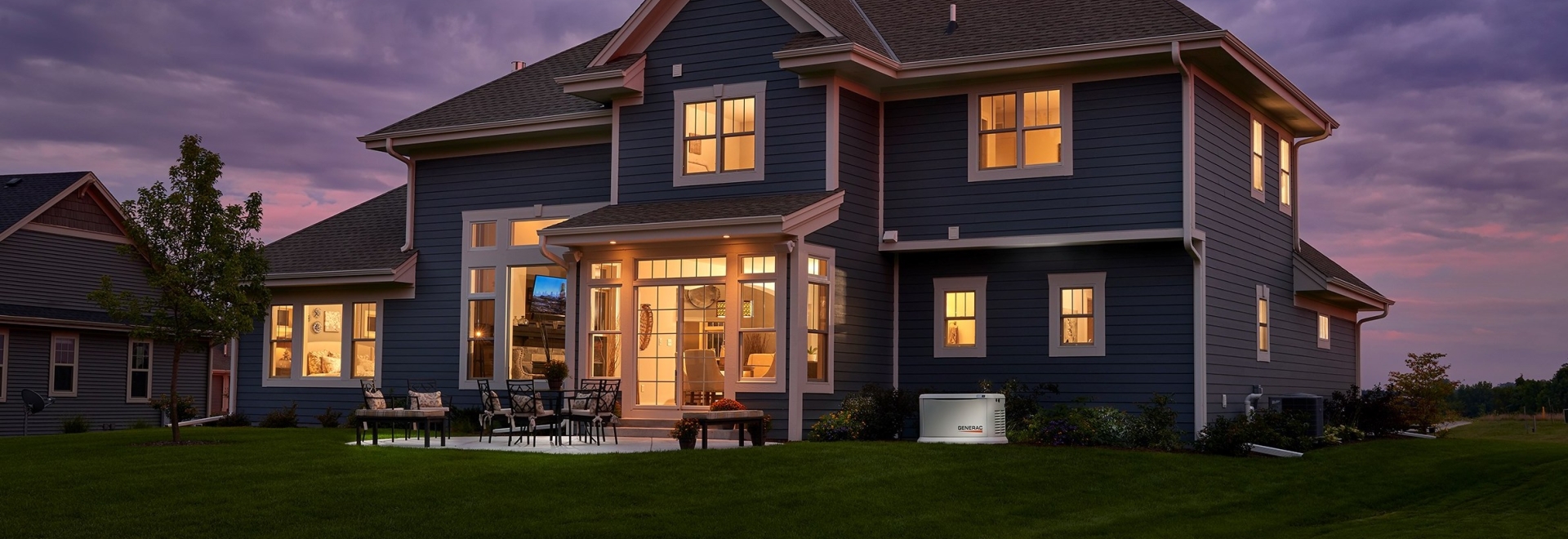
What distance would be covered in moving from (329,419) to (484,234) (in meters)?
4.20

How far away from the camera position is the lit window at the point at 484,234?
24.3 meters

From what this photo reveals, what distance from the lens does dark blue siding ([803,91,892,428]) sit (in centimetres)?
2020

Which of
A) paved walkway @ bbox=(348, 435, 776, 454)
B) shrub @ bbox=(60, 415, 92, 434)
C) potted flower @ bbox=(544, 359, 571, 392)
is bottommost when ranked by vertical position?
shrub @ bbox=(60, 415, 92, 434)

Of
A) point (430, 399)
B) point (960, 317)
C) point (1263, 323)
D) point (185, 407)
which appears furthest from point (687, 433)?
point (185, 407)

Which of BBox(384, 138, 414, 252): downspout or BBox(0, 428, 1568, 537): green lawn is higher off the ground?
BBox(384, 138, 414, 252): downspout

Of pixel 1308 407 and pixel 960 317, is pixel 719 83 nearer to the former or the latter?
pixel 960 317

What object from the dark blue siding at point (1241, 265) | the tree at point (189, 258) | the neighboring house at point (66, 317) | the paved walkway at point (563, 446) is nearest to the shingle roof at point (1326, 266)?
the dark blue siding at point (1241, 265)

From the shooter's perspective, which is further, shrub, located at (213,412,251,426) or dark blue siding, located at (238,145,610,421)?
shrub, located at (213,412,251,426)

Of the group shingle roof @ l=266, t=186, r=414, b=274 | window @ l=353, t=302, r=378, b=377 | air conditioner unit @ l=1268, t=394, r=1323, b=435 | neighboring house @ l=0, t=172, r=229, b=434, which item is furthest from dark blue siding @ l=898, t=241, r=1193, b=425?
neighboring house @ l=0, t=172, r=229, b=434

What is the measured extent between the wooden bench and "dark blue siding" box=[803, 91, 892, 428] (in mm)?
1396

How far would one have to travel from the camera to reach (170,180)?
18641 millimetres

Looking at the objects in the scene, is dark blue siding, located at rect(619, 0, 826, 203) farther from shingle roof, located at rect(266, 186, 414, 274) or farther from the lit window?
shingle roof, located at rect(266, 186, 414, 274)

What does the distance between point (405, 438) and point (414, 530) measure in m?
8.42

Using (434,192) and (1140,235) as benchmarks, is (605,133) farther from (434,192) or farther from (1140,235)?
(1140,235)
